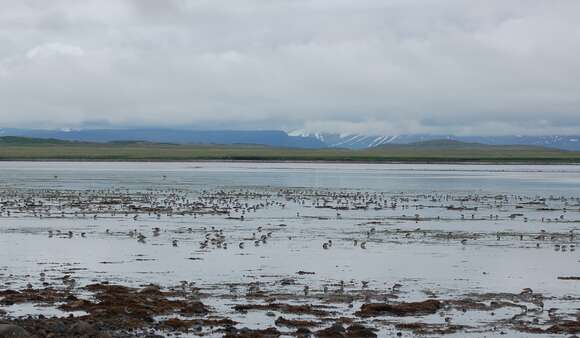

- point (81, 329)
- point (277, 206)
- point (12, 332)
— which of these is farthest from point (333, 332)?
point (277, 206)

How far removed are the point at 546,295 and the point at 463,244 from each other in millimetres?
10505

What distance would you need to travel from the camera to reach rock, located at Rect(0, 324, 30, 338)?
14.7m

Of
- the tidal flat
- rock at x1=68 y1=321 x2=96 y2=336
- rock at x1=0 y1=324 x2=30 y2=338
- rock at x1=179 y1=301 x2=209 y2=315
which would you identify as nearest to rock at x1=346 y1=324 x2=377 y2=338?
the tidal flat

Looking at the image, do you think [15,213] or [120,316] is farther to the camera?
[15,213]

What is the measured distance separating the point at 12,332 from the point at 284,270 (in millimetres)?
11041

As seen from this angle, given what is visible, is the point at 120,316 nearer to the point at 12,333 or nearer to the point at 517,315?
the point at 12,333

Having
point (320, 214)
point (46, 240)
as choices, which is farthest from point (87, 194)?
point (46, 240)

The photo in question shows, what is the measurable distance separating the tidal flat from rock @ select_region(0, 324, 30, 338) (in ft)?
0.36

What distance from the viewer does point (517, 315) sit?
18.6 meters

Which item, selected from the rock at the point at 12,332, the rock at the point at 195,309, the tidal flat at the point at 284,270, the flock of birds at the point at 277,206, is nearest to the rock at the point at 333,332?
the tidal flat at the point at 284,270

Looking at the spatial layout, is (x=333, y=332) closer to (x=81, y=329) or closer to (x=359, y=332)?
(x=359, y=332)

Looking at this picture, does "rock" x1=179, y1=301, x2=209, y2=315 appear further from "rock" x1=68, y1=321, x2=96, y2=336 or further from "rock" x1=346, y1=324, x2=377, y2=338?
"rock" x1=346, y1=324, x2=377, y2=338

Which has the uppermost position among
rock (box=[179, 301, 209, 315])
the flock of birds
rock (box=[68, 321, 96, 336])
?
rock (box=[68, 321, 96, 336])

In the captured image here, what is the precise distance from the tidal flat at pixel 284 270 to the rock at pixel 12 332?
0.11 m
